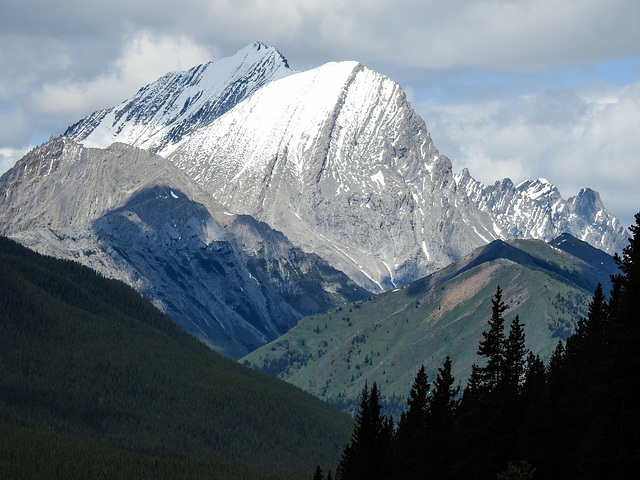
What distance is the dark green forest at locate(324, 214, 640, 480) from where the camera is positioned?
82500 mm

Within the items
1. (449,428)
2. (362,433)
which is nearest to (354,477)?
(362,433)

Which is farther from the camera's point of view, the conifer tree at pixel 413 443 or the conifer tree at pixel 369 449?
the conifer tree at pixel 369 449

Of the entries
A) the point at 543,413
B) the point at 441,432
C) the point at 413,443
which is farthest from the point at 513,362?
the point at 413,443

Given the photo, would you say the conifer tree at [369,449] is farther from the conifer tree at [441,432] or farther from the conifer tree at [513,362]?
the conifer tree at [513,362]

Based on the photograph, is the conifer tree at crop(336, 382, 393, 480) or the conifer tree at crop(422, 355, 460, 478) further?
the conifer tree at crop(336, 382, 393, 480)

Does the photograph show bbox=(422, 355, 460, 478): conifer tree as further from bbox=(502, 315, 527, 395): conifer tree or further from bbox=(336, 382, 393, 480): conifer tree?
bbox=(336, 382, 393, 480): conifer tree

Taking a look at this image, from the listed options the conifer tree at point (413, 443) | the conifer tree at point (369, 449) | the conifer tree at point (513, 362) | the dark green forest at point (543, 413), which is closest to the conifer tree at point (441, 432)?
the dark green forest at point (543, 413)

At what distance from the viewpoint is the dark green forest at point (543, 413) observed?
271 ft

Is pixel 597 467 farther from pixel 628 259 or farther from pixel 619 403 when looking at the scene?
pixel 628 259

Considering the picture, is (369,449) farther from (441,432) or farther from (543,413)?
(543,413)

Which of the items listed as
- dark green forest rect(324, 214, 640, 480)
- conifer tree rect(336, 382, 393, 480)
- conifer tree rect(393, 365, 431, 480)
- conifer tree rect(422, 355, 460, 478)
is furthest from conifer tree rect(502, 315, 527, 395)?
conifer tree rect(336, 382, 393, 480)

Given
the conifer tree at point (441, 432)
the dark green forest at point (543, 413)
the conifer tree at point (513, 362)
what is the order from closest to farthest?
the dark green forest at point (543, 413)
the conifer tree at point (513, 362)
the conifer tree at point (441, 432)

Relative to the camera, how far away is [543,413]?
9988 cm

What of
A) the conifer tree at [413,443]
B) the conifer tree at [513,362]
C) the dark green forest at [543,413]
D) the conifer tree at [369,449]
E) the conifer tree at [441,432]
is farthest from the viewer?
the conifer tree at [369,449]
